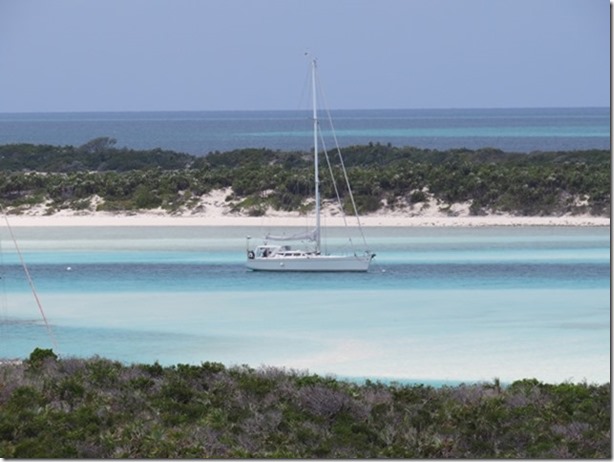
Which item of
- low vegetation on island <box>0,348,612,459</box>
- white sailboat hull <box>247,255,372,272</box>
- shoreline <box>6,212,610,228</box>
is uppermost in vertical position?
low vegetation on island <box>0,348,612,459</box>

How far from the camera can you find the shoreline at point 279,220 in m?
34.4

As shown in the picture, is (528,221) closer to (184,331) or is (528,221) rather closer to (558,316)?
(558,316)

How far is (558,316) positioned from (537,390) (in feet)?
24.9

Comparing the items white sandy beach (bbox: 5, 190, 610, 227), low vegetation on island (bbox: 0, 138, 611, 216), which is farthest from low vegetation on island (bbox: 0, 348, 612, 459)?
low vegetation on island (bbox: 0, 138, 611, 216)

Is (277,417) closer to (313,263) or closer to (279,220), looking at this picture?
(313,263)

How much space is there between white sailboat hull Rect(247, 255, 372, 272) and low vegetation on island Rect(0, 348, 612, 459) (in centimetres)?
1312

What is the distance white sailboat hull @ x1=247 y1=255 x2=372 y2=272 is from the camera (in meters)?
26.0

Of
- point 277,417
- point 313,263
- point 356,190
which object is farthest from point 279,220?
point 277,417

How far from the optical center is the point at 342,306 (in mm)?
21156

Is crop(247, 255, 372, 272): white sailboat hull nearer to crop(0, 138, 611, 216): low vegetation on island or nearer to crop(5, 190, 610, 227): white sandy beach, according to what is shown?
crop(5, 190, 610, 227): white sandy beach

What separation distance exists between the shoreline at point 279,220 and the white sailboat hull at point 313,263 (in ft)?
25.5

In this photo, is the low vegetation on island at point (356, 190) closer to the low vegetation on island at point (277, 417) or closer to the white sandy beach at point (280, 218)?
the white sandy beach at point (280, 218)

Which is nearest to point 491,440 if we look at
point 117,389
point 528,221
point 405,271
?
point 117,389

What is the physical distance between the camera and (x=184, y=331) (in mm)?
18531
